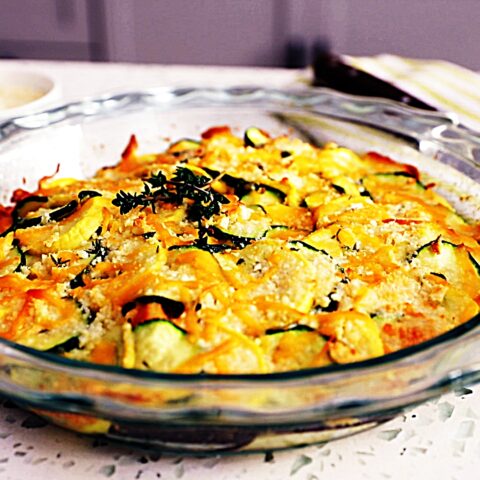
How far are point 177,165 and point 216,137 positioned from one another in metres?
0.32

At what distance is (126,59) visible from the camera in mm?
5918

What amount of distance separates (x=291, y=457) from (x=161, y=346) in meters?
0.34

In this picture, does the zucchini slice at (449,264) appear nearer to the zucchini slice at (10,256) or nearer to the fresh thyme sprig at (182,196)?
the fresh thyme sprig at (182,196)

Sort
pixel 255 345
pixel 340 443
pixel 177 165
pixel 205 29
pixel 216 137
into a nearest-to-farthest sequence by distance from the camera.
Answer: pixel 255 345 < pixel 340 443 < pixel 177 165 < pixel 216 137 < pixel 205 29

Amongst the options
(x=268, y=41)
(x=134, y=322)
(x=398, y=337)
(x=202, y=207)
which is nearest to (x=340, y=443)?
(x=398, y=337)

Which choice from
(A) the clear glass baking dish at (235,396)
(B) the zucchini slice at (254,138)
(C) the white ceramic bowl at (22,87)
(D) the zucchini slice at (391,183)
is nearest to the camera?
(A) the clear glass baking dish at (235,396)

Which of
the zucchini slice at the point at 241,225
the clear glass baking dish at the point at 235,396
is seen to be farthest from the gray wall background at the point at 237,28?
the clear glass baking dish at the point at 235,396

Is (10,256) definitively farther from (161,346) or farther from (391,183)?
(391,183)

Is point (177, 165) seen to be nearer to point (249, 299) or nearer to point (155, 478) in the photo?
point (249, 299)

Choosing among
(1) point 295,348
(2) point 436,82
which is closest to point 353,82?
(2) point 436,82

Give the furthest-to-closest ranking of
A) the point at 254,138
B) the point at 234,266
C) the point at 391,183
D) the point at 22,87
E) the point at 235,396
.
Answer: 1. the point at 22,87
2. the point at 254,138
3. the point at 391,183
4. the point at 234,266
5. the point at 235,396

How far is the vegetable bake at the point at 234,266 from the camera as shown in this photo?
1.53 metres

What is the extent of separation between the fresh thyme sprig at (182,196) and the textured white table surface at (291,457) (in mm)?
552

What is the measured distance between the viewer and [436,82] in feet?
11.3
